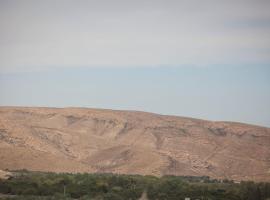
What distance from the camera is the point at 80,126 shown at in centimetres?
11444

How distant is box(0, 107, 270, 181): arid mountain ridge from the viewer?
276ft

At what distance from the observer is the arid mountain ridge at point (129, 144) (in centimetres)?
8400

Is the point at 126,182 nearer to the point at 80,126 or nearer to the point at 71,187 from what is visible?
the point at 71,187

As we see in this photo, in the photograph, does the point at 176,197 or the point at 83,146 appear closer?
the point at 176,197

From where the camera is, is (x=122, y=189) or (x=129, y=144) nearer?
(x=122, y=189)

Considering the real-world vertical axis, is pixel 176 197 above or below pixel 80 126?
below

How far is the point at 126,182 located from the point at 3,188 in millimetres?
9944

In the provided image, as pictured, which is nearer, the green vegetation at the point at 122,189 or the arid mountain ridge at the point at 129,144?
the green vegetation at the point at 122,189

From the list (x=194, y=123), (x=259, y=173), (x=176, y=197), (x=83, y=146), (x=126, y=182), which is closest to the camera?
(x=176, y=197)

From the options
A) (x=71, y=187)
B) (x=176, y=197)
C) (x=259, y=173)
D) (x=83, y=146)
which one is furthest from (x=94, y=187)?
(x=83, y=146)

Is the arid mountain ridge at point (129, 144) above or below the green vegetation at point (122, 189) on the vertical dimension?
above

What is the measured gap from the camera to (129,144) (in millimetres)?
103938

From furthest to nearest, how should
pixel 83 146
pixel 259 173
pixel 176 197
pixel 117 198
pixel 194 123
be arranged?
1. pixel 194 123
2. pixel 83 146
3. pixel 259 173
4. pixel 176 197
5. pixel 117 198

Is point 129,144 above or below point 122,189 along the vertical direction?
above
